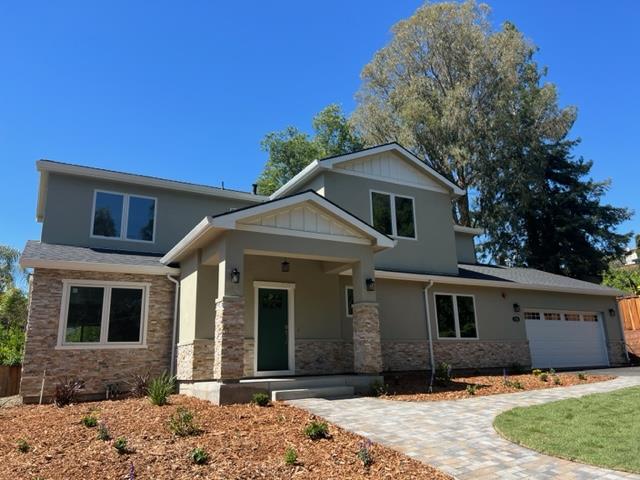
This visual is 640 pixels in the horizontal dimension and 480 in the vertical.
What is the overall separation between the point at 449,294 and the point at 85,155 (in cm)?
1402

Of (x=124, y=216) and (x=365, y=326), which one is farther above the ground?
(x=124, y=216)

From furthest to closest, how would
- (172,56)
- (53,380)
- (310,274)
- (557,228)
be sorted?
(557,228) → (172,56) → (310,274) → (53,380)

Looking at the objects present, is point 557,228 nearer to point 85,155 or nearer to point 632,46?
point 632,46

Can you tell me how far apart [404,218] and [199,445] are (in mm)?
11444

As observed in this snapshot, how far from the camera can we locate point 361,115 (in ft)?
93.6

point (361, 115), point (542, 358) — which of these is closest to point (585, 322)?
point (542, 358)

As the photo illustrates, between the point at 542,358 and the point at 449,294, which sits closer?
the point at 449,294

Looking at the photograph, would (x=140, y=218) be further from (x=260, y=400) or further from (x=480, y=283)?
(x=480, y=283)

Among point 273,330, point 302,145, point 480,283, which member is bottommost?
point 273,330

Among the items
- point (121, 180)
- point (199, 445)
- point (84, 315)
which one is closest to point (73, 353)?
point (84, 315)

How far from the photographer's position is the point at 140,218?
1459cm

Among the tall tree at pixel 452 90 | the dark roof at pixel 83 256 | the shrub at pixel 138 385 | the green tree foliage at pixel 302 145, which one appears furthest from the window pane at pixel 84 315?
the green tree foliage at pixel 302 145

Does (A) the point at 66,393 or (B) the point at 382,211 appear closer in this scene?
(A) the point at 66,393

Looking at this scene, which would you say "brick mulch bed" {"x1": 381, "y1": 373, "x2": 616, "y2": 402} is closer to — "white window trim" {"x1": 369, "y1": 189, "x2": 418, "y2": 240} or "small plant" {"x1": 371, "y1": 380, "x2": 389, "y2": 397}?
"small plant" {"x1": 371, "y1": 380, "x2": 389, "y2": 397}
